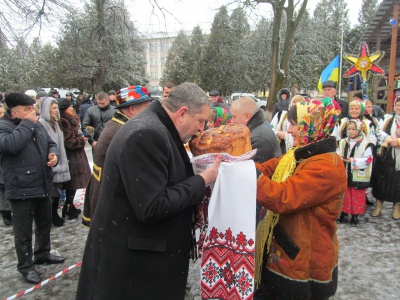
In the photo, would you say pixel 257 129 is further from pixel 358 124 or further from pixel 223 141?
pixel 358 124

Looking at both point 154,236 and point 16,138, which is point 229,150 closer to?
point 154,236

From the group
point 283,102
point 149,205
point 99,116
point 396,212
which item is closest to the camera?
point 149,205

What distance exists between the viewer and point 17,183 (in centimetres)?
359

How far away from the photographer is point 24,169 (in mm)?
3668

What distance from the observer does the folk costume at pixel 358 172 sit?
5398mm

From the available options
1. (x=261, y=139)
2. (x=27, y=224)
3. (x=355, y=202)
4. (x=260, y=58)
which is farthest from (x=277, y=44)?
(x=27, y=224)

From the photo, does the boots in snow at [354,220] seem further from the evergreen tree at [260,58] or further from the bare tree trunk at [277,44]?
the evergreen tree at [260,58]

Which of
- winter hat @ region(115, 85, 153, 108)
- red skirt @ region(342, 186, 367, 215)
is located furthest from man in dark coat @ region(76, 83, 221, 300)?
red skirt @ region(342, 186, 367, 215)

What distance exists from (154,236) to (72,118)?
4.64m

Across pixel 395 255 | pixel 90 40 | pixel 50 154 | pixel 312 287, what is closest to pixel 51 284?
pixel 50 154

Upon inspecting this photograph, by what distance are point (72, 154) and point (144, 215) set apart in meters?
4.68

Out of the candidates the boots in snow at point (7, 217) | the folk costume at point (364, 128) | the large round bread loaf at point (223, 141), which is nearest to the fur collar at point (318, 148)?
the large round bread loaf at point (223, 141)

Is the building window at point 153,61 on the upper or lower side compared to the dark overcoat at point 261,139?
upper

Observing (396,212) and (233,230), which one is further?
(396,212)
